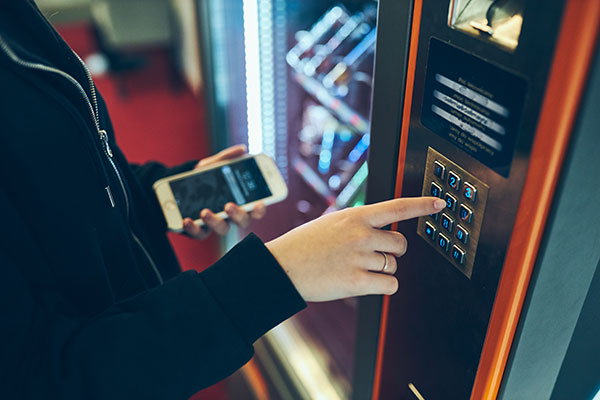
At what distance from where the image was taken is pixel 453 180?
0.53m

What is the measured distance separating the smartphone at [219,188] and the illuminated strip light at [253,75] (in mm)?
501

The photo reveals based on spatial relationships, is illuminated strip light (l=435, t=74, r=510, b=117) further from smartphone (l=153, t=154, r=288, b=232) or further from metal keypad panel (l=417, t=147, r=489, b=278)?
smartphone (l=153, t=154, r=288, b=232)

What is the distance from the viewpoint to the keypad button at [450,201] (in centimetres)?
54

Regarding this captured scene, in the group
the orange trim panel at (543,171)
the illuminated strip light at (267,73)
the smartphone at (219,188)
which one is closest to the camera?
the orange trim panel at (543,171)

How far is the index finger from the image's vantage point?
21.8 inches

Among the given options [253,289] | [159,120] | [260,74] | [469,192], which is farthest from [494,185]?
[159,120]

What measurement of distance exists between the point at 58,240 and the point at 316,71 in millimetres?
996

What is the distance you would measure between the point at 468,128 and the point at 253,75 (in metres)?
1.08

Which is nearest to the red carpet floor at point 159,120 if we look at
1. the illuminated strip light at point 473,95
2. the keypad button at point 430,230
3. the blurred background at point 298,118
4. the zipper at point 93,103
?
the blurred background at point 298,118

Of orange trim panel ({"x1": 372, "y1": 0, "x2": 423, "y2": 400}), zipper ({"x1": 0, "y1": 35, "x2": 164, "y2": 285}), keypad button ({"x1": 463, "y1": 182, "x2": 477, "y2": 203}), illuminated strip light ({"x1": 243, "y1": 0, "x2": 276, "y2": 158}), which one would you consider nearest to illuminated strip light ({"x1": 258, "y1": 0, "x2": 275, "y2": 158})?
illuminated strip light ({"x1": 243, "y1": 0, "x2": 276, "y2": 158})

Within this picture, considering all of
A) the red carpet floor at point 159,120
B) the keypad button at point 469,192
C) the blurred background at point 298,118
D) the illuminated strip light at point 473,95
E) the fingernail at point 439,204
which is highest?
the illuminated strip light at point 473,95

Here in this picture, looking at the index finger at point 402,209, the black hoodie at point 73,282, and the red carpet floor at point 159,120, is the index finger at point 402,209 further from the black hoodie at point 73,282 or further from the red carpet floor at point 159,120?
the red carpet floor at point 159,120

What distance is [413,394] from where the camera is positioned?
2.35ft

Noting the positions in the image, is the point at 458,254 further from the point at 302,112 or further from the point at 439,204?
the point at 302,112
